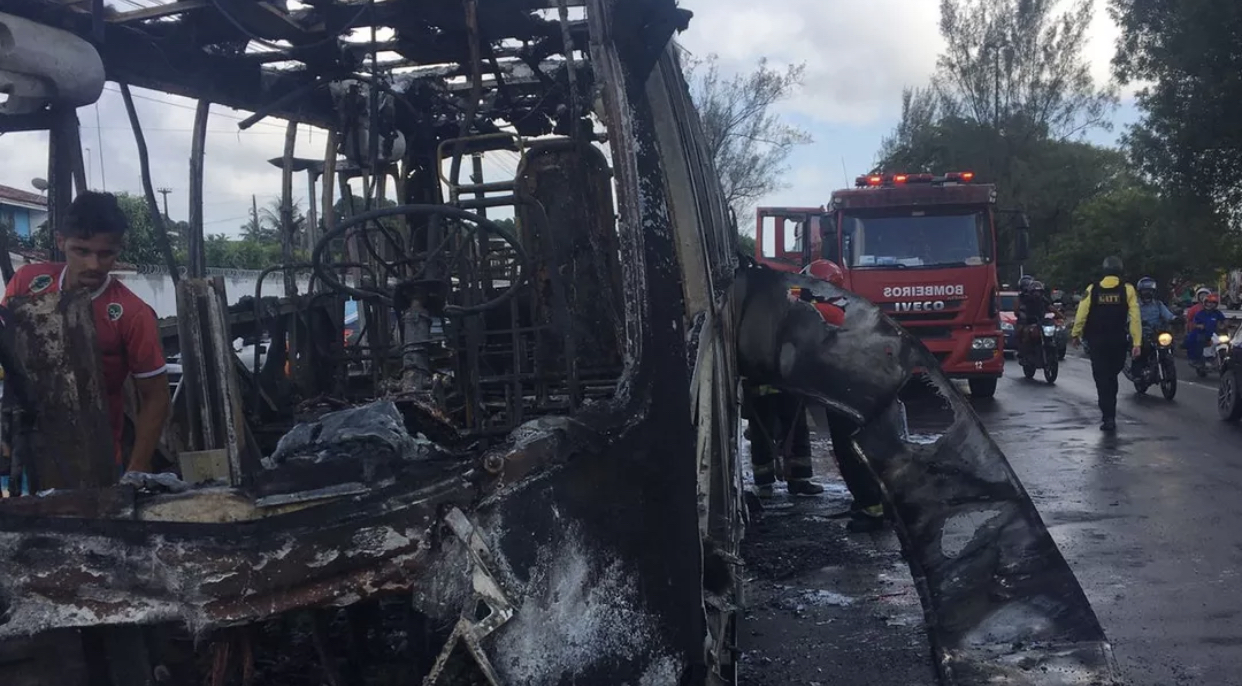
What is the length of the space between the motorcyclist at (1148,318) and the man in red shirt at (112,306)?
1182cm

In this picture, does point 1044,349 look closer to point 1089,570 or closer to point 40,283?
point 1089,570

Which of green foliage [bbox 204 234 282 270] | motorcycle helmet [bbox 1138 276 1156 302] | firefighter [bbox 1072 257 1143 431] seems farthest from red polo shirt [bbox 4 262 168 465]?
motorcycle helmet [bbox 1138 276 1156 302]

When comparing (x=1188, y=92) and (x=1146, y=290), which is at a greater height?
(x=1188, y=92)

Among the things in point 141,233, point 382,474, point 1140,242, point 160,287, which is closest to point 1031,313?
point 160,287

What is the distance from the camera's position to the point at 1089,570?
5.33 m

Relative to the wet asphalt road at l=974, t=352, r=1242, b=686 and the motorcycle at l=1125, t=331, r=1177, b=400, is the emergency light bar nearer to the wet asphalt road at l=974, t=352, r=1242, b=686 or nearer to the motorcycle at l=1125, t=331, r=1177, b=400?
the motorcycle at l=1125, t=331, r=1177, b=400

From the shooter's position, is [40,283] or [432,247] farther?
[432,247]

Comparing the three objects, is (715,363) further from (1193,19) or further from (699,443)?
(1193,19)

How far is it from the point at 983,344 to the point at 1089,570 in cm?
772

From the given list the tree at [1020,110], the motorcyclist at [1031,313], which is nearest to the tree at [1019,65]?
the tree at [1020,110]

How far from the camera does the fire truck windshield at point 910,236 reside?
13031 millimetres

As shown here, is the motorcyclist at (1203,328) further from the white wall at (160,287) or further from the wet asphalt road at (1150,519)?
the white wall at (160,287)

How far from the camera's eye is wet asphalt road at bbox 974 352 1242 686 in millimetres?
4262

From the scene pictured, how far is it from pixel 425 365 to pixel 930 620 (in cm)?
218
